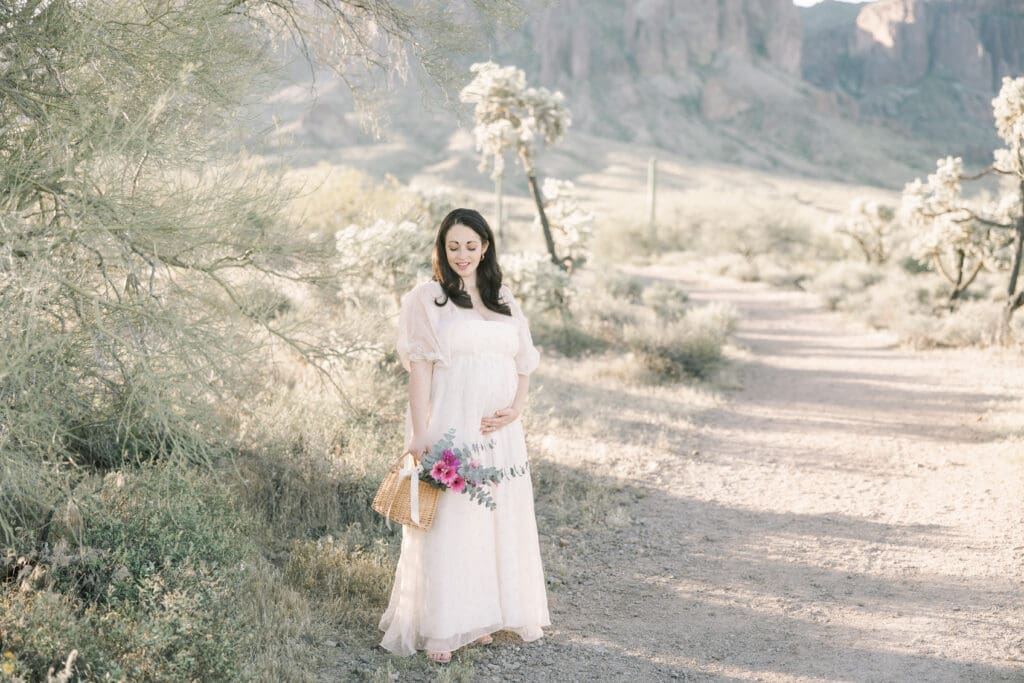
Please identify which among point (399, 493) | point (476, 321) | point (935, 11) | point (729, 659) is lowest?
point (729, 659)

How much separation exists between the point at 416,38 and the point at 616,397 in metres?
4.94

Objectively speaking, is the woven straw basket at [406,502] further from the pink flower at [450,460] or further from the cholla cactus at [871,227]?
the cholla cactus at [871,227]

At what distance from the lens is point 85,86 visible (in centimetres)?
449

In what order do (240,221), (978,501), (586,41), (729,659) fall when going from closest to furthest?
(729,659), (240,221), (978,501), (586,41)

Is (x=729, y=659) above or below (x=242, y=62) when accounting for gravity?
below

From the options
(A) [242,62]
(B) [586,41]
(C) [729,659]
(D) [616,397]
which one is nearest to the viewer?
(C) [729,659]

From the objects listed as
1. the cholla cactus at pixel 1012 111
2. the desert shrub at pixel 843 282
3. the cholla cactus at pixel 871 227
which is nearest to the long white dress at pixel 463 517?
the cholla cactus at pixel 1012 111

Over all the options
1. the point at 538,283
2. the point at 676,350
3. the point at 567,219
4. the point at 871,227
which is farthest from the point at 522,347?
the point at 871,227

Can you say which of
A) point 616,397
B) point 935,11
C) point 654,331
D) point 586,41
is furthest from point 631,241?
point 935,11

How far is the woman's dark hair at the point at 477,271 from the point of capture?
157 inches

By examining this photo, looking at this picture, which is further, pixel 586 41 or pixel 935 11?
pixel 935 11

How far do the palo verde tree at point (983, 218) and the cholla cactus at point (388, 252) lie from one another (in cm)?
783

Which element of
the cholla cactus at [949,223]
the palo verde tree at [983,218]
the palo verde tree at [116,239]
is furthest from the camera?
the cholla cactus at [949,223]

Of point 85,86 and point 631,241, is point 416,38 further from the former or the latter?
point 631,241
